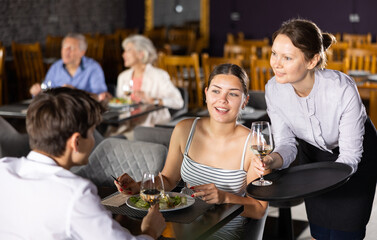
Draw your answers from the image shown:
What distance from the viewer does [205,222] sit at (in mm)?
2010

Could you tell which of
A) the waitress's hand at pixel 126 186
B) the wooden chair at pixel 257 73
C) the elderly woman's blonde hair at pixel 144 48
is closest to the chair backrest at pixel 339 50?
the wooden chair at pixel 257 73

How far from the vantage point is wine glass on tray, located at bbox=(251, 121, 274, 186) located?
83.5 inches

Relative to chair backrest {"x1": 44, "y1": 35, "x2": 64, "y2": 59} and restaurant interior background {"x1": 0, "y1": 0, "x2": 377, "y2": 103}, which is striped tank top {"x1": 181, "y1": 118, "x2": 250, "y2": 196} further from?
chair backrest {"x1": 44, "y1": 35, "x2": 64, "y2": 59}

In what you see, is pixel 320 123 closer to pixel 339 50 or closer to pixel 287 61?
pixel 287 61

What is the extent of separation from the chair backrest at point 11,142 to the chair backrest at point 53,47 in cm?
519

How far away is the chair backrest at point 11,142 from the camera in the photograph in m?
3.49

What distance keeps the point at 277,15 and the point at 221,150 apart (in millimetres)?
8500

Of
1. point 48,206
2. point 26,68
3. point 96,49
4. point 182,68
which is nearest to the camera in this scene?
point 48,206

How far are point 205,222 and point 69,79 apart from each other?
3111 millimetres

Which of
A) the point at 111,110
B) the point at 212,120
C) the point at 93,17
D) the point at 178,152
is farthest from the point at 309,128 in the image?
the point at 93,17

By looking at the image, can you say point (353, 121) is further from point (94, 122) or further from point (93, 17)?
point (93, 17)

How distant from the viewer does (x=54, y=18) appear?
9359 mm

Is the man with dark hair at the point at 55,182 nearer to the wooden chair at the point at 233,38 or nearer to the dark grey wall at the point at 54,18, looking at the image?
the dark grey wall at the point at 54,18

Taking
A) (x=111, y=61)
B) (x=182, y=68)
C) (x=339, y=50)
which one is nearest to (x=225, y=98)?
(x=182, y=68)
